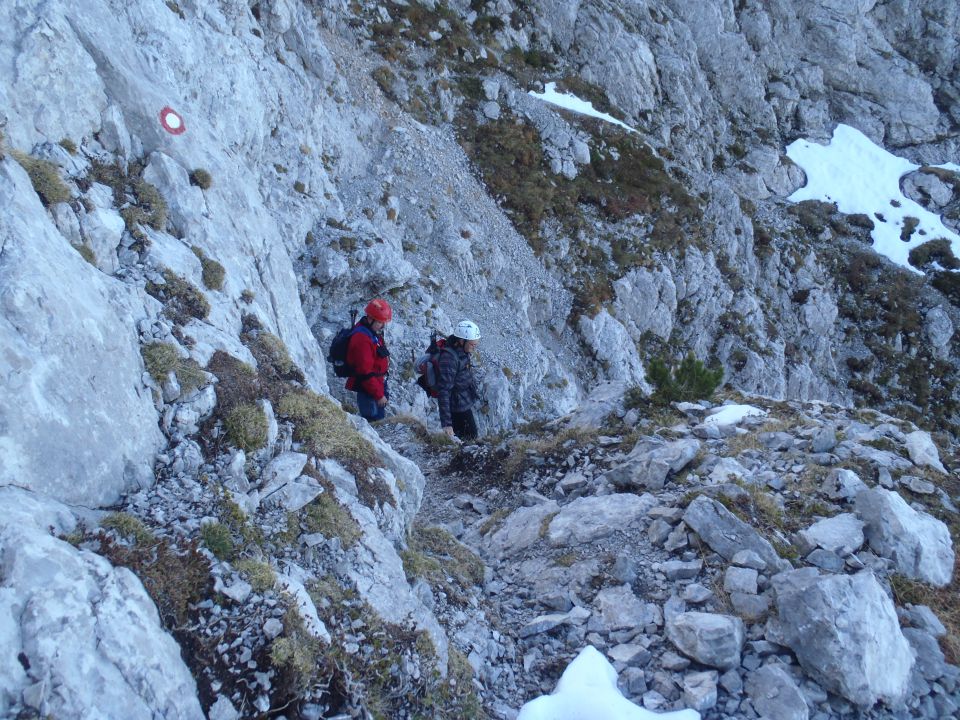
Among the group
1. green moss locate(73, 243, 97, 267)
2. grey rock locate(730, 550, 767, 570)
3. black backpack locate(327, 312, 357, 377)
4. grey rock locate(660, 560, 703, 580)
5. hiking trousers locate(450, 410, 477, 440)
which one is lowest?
hiking trousers locate(450, 410, 477, 440)

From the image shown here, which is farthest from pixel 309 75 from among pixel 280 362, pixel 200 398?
pixel 200 398

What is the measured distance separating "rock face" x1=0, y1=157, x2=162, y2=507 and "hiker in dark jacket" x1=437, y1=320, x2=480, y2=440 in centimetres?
616

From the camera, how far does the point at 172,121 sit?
373 inches

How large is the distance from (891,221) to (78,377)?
51.3 metres

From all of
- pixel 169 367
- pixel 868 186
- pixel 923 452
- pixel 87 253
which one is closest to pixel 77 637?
A: pixel 169 367

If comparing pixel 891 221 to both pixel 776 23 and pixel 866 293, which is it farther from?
pixel 776 23

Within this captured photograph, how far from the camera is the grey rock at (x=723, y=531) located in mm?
6270

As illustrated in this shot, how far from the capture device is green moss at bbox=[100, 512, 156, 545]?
453 cm

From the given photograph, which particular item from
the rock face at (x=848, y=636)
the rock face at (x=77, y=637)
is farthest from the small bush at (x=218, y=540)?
the rock face at (x=848, y=636)

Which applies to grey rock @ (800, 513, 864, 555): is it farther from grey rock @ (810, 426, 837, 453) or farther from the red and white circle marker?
the red and white circle marker

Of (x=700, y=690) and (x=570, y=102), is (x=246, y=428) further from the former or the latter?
(x=570, y=102)

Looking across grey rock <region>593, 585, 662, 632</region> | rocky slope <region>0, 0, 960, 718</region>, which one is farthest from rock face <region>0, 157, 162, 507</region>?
grey rock <region>593, 585, 662, 632</region>

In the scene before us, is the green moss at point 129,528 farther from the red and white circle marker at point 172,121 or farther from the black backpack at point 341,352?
the red and white circle marker at point 172,121

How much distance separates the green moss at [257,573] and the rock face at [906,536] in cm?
613
